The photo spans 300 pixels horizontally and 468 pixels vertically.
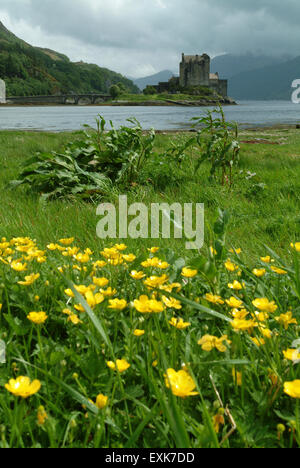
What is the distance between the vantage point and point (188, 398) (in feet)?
3.58

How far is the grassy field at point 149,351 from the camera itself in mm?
954

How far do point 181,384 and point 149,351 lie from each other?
0.72 feet

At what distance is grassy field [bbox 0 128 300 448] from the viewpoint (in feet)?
3.13

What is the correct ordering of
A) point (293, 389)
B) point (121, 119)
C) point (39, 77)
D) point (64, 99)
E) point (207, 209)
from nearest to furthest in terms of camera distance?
1. point (293, 389)
2. point (207, 209)
3. point (121, 119)
4. point (64, 99)
5. point (39, 77)

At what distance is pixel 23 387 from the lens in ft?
2.94

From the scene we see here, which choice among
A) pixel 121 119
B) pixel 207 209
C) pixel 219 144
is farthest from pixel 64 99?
pixel 207 209

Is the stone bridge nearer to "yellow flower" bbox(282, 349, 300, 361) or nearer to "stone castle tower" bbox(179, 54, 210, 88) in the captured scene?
"stone castle tower" bbox(179, 54, 210, 88)

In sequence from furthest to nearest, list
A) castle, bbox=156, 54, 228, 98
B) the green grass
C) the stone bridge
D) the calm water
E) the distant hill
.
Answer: the distant hill
castle, bbox=156, 54, 228, 98
the stone bridge
the calm water
the green grass

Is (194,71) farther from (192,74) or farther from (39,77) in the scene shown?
(39,77)

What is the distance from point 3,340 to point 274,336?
1.02 meters

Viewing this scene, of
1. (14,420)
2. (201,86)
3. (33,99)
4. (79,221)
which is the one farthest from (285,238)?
(201,86)

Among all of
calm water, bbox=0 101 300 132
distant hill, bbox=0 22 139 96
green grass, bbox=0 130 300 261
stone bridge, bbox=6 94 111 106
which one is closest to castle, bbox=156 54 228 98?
distant hill, bbox=0 22 139 96

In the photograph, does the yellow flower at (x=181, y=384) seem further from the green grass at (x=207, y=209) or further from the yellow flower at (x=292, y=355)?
the green grass at (x=207, y=209)

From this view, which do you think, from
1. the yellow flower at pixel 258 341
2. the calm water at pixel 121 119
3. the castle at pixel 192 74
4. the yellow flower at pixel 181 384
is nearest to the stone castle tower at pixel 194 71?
the castle at pixel 192 74
